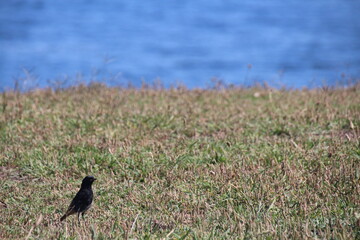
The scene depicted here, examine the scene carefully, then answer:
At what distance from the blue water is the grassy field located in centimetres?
2358

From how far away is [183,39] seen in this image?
235 ft

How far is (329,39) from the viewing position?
71.1m

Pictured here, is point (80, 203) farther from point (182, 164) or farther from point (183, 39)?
point (183, 39)

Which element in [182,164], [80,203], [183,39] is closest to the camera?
[80,203]

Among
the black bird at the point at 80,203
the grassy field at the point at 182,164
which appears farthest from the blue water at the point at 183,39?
the black bird at the point at 80,203

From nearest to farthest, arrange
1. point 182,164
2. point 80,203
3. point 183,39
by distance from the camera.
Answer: point 80,203
point 182,164
point 183,39

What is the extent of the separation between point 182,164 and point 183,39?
2497 inches

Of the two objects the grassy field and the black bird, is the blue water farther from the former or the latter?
the black bird

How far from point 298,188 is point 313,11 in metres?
96.5

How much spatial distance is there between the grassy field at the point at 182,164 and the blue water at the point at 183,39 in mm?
23583

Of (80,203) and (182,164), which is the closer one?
(80,203)

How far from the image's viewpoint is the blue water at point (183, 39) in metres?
49.7

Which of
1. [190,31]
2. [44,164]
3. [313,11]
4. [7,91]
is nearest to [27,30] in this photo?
[190,31]

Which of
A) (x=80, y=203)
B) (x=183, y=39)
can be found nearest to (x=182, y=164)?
(x=80, y=203)
